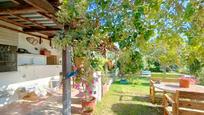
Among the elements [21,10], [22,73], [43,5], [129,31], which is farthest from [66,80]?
[22,73]

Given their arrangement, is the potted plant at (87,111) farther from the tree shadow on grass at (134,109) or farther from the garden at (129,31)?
the garden at (129,31)

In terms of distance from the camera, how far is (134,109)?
23.6ft


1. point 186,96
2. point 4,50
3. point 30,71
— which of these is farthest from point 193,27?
point 30,71

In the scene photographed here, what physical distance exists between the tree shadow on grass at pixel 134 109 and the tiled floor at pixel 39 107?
51.5 inches

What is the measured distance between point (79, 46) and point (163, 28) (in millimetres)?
1307

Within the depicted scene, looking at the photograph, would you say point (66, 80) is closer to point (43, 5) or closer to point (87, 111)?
point (43, 5)

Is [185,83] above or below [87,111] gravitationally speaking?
above

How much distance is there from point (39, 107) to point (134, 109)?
318 centimetres

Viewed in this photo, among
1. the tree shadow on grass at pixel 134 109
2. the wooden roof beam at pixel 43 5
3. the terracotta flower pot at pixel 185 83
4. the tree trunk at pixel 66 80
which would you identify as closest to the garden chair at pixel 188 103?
the terracotta flower pot at pixel 185 83

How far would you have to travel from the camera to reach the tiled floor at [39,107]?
611 cm

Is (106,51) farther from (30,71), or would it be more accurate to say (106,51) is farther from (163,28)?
(30,71)

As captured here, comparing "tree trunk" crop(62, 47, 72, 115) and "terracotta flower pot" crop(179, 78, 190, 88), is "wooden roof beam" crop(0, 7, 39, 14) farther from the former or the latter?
"terracotta flower pot" crop(179, 78, 190, 88)

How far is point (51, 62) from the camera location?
11172mm

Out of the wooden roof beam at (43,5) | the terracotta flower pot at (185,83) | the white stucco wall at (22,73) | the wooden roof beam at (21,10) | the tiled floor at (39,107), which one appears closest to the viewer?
the wooden roof beam at (43,5)
